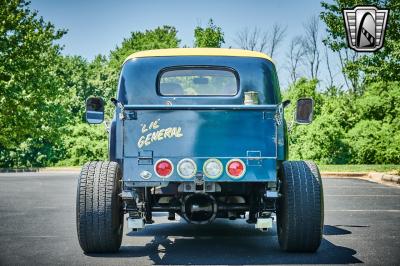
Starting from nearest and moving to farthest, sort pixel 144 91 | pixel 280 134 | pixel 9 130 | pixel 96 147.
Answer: pixel 280 134, pixel 144 91, pixel 9 130, pixel 96 147

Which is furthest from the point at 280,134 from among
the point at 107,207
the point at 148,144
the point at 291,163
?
the point at 107,207

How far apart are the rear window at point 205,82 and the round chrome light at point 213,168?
1910 mm

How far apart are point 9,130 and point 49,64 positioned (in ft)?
12.2

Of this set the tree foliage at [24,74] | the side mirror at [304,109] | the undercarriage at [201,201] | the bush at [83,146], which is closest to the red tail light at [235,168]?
the undercarriage at [201,201]

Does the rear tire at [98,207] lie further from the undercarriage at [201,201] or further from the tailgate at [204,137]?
the tailgate at [204,137]

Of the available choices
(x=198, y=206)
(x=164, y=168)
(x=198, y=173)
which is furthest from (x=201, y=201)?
(x=164, y=168)

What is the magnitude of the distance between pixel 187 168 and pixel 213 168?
0.25 m

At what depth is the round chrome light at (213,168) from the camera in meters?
6.77

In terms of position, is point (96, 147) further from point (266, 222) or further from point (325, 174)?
point (266, 222)

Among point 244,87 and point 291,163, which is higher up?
point 244,87

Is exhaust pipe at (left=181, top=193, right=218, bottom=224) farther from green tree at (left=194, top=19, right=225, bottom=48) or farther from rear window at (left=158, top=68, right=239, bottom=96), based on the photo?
green tree at (left=194, top=19, right=225, bottom=48)

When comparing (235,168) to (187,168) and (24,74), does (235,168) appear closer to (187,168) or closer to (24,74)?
(187,168)

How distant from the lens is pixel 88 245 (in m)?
7.11

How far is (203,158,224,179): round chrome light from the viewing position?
6.77 metres
